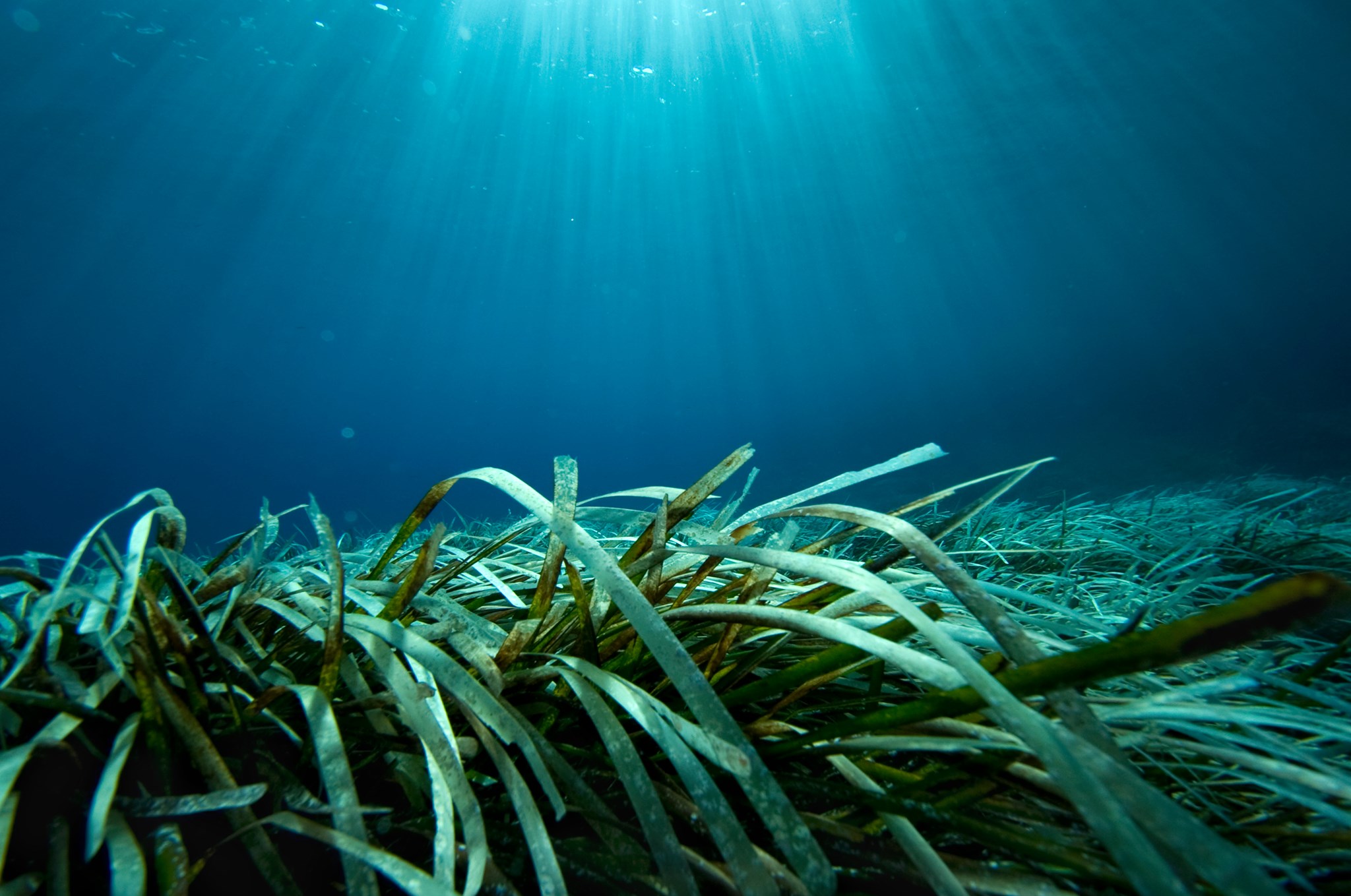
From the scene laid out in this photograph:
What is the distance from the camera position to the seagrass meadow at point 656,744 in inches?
14.7

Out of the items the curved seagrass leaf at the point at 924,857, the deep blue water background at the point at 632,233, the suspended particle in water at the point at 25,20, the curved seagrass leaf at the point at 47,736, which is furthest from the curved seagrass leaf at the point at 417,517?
the suspended particle in water at the point at 25,20

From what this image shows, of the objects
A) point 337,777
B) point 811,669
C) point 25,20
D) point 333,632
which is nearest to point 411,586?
point 333,632

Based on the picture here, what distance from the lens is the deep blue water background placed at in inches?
634

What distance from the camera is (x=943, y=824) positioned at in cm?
40

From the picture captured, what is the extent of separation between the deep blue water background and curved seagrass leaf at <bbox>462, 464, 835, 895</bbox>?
3962mm

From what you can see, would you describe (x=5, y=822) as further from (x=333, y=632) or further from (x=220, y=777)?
(x=333, y=632)

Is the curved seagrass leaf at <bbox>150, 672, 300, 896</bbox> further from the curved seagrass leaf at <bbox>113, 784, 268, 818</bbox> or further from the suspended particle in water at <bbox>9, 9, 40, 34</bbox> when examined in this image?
the suspended particle in water at <bbox>9, 9, 40, 34</bbox>

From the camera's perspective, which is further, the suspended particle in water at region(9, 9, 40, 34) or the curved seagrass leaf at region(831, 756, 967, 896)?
the suspended particle in water at region(9, 9, 40, 34)

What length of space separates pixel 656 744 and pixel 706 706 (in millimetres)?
147

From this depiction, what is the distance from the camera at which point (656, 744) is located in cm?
53

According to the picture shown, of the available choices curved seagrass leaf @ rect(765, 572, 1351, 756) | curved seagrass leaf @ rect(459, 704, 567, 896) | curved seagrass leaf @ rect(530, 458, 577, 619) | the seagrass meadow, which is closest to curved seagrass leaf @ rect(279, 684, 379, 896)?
the seagrass meadow

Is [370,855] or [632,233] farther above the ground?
[632,233]

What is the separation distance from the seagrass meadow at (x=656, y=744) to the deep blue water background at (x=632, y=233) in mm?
3719

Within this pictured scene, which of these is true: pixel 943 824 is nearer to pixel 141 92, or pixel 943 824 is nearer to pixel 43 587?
pixel 43 587
